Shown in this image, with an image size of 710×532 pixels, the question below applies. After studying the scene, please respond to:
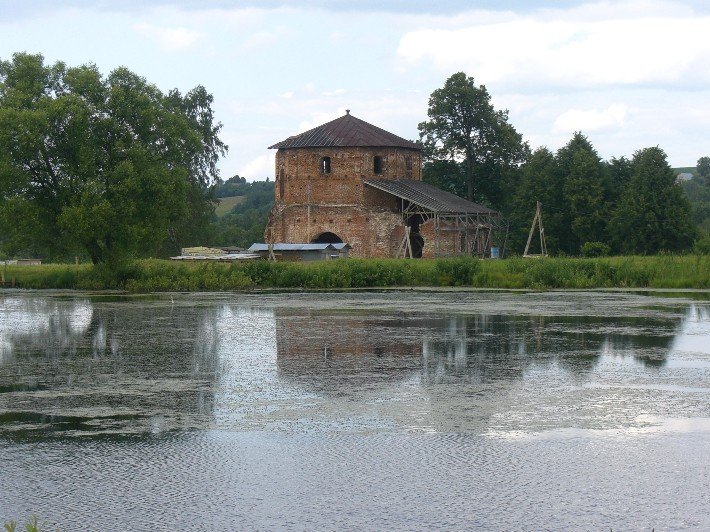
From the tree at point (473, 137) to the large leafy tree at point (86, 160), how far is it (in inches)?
1296

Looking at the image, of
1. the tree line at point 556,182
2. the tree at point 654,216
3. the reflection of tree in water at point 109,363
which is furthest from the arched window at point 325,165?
the reflection of tree in water at point 109,363

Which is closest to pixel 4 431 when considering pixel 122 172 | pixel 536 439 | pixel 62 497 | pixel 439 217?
pixel 62 497

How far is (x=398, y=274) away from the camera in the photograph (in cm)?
4369

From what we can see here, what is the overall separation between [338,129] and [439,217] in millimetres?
8918

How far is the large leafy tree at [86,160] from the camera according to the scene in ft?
137

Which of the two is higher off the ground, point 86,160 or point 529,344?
point 86,160

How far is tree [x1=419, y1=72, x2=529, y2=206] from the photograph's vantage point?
75.7 meters

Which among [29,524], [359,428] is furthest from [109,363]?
[29,524]

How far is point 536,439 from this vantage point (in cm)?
1087

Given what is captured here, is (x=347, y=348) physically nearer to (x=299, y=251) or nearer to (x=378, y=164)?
(x=299, y=251)

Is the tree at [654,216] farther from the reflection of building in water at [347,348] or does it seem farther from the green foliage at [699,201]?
the reflection of building in water at [347,348]

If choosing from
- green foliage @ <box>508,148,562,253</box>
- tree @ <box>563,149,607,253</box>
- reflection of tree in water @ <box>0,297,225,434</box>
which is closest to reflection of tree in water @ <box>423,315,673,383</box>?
reflection of tree in water @ <box>0,297,225,434</box>

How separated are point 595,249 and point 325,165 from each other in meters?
17.1

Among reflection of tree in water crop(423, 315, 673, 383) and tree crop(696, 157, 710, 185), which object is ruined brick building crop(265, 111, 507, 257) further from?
tree crop(696, 157, 710, 185)
